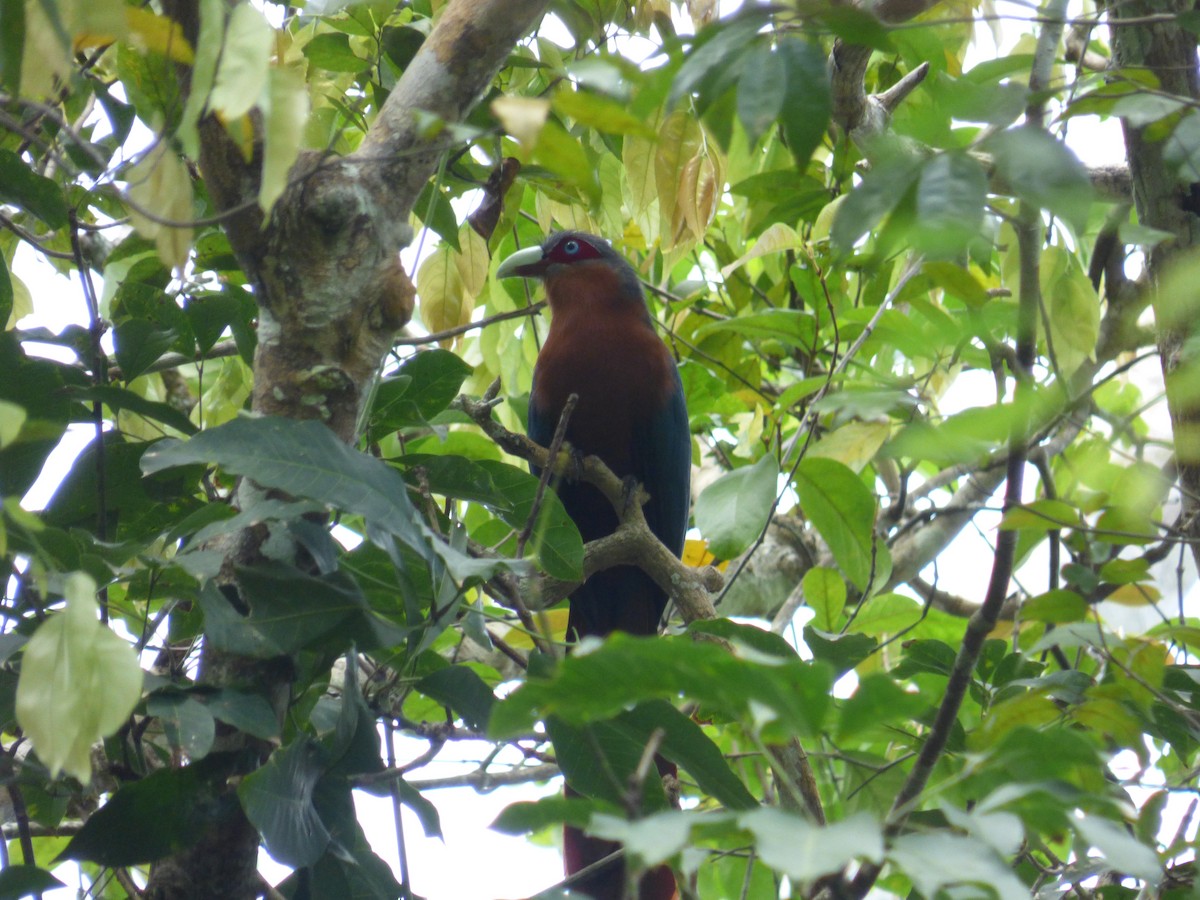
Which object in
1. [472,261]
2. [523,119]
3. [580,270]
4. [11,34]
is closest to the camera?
[523,119]

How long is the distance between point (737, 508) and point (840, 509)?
0.21 metres

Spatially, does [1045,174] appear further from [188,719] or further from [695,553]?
[695,553]

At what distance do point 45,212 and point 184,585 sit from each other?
893 millimetres

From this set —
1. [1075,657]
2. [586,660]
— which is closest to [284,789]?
[586,660]

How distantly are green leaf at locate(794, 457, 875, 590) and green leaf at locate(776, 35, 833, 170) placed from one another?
995 mm

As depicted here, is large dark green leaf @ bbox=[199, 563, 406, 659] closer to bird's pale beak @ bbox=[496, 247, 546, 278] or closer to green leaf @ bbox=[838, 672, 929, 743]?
green leaf @ bbox=[838, 672, 929, 743]

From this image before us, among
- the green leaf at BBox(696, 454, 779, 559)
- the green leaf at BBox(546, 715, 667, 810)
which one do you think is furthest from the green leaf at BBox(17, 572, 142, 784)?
the green leaf at BBox(696, 454, 779, 559)

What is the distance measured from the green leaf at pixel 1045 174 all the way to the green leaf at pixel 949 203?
0.11ft

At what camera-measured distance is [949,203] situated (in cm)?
Answer: 120

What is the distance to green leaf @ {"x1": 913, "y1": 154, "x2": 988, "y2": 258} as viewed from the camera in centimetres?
118

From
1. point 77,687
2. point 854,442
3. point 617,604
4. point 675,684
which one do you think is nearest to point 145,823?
point 77,687

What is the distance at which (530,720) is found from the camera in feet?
3.65

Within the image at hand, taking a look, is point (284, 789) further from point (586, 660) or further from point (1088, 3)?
point (1088, 3)

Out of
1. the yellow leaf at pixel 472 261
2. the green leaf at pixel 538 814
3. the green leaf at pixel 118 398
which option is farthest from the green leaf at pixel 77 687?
the yellow leaf at pixel 472 261
